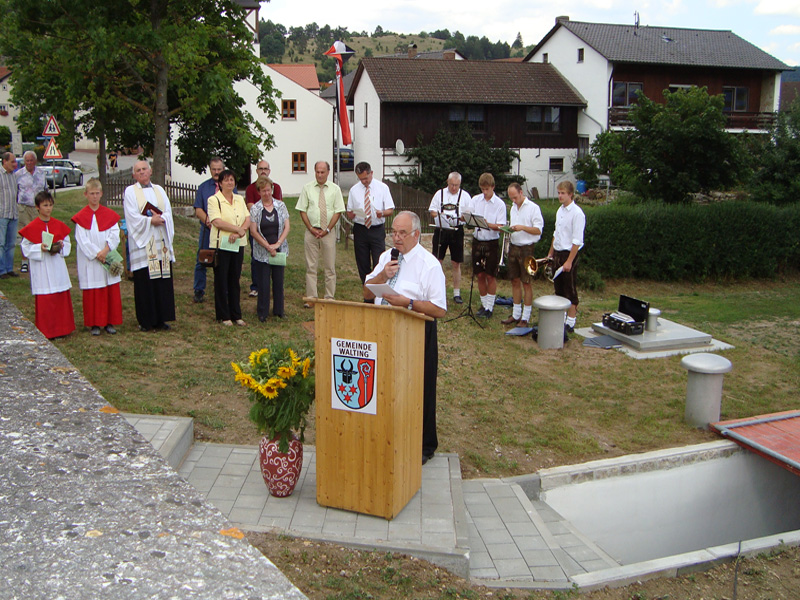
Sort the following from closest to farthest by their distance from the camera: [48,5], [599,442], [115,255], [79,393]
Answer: [79,393] < [599,442] < [115,255] < [48,5]

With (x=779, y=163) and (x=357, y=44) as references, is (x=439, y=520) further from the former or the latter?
(x=357, y=44)

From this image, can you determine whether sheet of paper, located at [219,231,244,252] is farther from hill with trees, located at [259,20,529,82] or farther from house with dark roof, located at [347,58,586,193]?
hill with trees, located at [259,20,529,82]

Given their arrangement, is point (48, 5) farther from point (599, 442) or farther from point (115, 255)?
point (599, 442)

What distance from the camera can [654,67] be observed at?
39.0 metres

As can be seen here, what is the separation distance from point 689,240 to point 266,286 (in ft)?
35.1

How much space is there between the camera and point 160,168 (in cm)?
1367

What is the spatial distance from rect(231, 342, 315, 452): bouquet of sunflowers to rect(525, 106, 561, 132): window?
36.4m

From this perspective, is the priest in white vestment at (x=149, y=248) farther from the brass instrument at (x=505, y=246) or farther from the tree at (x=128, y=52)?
the brass instrument at (x=505, y=246)

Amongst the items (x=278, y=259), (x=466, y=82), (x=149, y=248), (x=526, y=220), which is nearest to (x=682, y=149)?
(x=526, y=220)

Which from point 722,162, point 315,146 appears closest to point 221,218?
point 722,162

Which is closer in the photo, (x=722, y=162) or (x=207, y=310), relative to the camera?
(x=207, y=310)

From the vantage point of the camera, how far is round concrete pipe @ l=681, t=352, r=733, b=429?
7.50m

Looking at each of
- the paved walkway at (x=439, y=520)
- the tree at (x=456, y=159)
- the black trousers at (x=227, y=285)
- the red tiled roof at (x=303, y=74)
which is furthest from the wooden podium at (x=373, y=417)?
the red tiled roof at (x=303, y=74)

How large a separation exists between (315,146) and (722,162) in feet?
89.6
